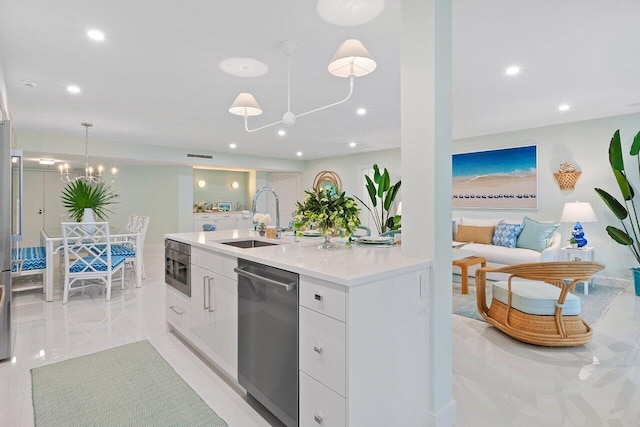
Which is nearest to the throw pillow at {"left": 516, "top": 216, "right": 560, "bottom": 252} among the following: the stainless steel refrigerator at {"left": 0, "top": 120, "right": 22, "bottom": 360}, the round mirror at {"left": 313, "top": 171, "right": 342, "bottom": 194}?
the round mirror at {"left": 313, "top": 171, "right": 342, "bottom": 194}

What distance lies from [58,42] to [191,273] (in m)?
2.04

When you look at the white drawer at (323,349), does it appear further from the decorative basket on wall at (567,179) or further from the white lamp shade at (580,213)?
the decorative basket on wall at (567,179)

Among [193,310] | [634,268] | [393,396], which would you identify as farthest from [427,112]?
[634,268]

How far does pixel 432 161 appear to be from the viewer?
5.68 ft

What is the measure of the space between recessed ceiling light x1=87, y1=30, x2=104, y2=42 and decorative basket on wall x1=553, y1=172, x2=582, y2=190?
19.3ft

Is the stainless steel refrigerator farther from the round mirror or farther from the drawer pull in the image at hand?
the round mirror

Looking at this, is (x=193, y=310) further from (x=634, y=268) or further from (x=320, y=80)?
(x=634, y=268)

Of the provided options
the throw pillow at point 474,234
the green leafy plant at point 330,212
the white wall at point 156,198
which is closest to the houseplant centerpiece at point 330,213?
the green leafy plant at point 330,212

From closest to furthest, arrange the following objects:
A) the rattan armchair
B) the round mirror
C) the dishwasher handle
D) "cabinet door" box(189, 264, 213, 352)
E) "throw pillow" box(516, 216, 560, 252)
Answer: the dishwasher handle → "cabinet door" box(189, 264, 213, 352) → the rattan armchair → "throw pillow" box(516, 216, 560, 252) → the round mirror

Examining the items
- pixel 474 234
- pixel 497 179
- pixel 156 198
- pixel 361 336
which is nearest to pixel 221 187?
pixel 156 198

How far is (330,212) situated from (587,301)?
12.3ft

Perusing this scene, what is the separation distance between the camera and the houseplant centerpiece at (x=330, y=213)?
2211 mm

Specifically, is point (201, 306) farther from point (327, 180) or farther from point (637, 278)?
point (327, 180)

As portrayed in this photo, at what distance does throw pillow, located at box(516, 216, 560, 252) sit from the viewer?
4.90 meters
